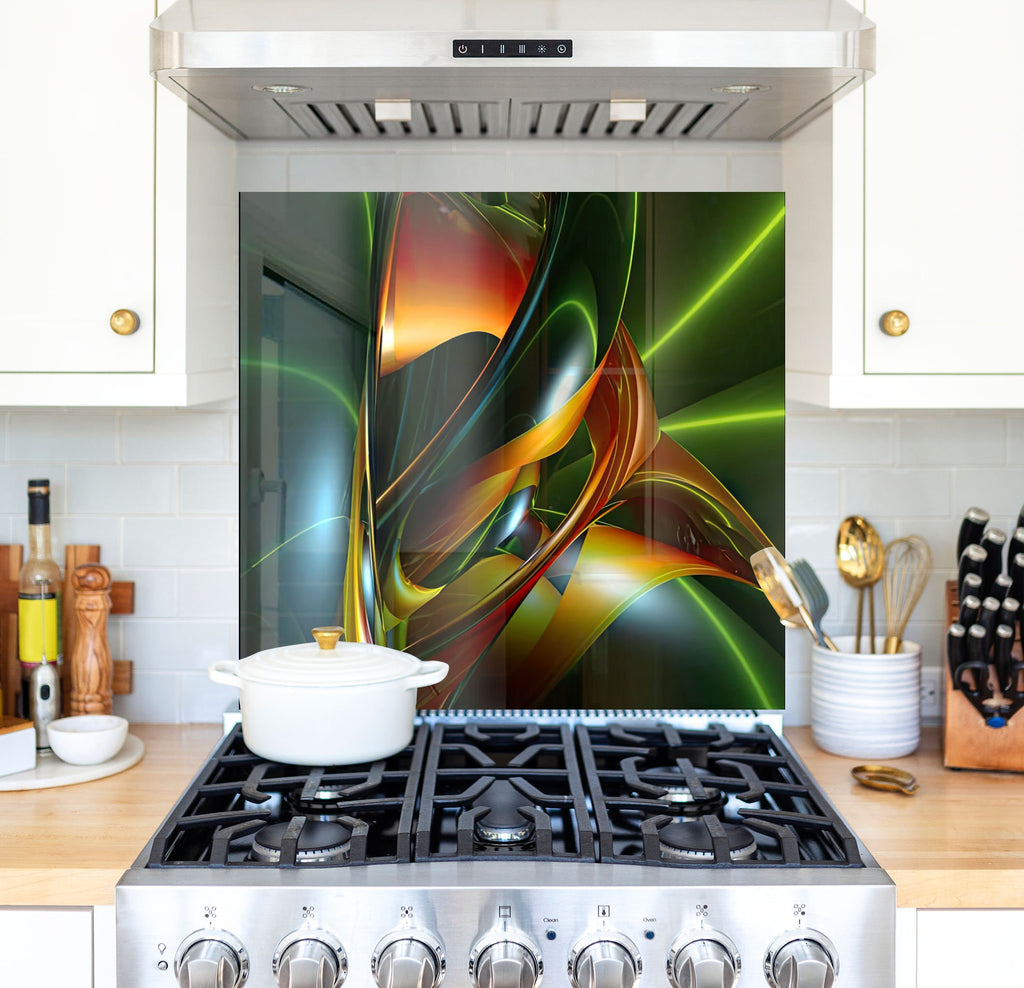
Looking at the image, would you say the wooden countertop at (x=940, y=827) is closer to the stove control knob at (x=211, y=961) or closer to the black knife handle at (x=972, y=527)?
the black knife handle at (x=972, y=527)

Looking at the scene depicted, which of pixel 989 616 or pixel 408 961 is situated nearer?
pixel 408 961

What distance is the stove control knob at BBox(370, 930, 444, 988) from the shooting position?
138 centimetres

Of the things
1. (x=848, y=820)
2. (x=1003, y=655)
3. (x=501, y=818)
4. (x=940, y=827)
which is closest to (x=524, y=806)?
(x=501, y=818)

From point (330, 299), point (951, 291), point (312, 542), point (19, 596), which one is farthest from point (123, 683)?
point (951, 291)

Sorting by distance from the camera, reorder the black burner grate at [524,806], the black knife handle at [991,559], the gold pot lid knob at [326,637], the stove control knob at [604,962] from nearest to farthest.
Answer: the stove control knob at [604,962] → the black burner grate at [524,806] → the gold pot lid knob at [326,637] → the black knife handle at [991,559]

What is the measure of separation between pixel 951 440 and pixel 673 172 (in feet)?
2.35

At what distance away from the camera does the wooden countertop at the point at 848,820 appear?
4.76 ft

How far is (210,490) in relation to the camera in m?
2.12

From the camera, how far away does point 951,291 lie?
1700 millimetres

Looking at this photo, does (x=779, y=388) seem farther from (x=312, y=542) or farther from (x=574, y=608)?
(x=312, y=542)

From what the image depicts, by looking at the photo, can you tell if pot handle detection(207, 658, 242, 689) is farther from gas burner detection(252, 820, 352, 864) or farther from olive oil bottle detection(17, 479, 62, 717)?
olive oil bottle detection(17, 479, 62, 717)

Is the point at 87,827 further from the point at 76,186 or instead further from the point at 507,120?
the point at 507,120

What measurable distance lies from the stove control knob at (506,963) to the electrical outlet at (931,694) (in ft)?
3.41

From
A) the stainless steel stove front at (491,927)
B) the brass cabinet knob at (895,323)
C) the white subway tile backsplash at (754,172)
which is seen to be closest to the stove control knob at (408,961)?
the stainless steel stove front at (491,927)
